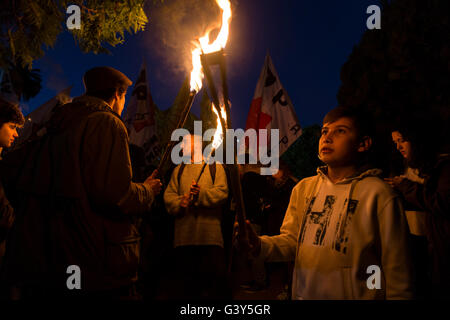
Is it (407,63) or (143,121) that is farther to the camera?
(407,63)

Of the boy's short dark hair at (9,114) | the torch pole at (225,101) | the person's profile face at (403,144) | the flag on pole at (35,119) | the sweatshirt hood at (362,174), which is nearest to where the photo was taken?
the torch pole at (225,101)

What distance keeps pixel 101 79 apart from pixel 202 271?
307 centimetres

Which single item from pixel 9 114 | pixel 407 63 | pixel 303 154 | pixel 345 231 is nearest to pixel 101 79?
pixel 9 114

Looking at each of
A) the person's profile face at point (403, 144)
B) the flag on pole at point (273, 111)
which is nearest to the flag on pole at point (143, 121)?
the flag on pole at point (273, 111)

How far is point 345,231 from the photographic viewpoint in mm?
2301

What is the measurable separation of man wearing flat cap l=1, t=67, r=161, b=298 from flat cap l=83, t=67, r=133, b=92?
1.06ft

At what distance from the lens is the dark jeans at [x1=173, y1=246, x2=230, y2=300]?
461cm

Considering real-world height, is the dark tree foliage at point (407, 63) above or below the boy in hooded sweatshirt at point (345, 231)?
above

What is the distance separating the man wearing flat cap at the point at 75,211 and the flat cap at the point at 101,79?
1.06 feet

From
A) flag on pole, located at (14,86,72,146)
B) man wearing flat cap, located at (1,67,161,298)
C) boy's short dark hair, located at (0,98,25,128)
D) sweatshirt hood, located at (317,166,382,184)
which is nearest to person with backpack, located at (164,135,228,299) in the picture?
man wearing flat cap, located at (1,67,161,298)

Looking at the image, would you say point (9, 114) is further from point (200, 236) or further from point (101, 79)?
point (200, 236)

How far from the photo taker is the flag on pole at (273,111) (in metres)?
6.92

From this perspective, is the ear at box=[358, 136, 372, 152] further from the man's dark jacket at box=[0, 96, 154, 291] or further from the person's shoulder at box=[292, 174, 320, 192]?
the man's dark jacket at box=[0, 96, 154, 291]

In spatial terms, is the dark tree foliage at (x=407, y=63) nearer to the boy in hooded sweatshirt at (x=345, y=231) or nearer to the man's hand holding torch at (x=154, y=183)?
the boy in hooded sweatshirt at (x=345, y=231)
